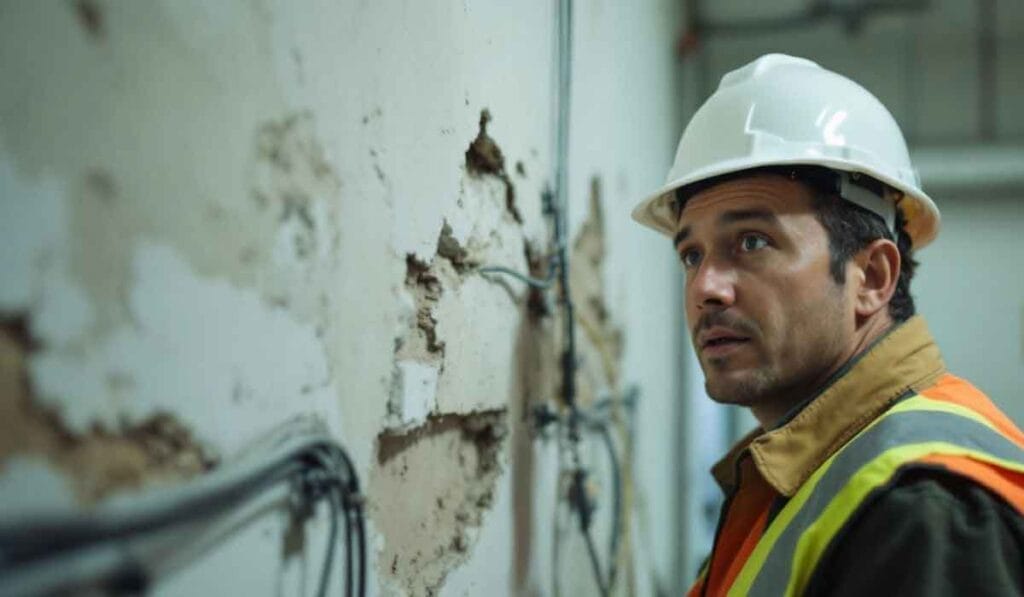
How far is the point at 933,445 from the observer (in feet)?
2.79

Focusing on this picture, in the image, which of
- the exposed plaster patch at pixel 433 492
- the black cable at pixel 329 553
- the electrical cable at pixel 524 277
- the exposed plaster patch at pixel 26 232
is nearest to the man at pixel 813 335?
the electrical cable at pixel 524 277

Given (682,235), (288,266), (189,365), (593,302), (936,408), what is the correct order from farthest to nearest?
1. (593,302)
2. (682,235)
3. (936,408)
4. (288,266)
5. (189,365)

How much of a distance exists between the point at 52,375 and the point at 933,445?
2.71 feet

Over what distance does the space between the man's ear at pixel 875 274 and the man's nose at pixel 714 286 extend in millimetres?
190

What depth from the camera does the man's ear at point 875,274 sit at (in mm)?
1185

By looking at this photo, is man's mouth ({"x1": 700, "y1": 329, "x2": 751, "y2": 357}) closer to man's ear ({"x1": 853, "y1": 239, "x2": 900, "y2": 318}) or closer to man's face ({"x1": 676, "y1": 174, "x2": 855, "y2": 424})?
man's face ({"x1": 676, "y1": 174, "x2": 855, "y2": 424})

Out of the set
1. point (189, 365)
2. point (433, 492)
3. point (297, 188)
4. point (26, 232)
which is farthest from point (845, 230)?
point (26, 232)

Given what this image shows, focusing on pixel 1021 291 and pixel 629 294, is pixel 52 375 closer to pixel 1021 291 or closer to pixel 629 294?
pixel 629 294

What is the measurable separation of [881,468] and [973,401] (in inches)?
11.4

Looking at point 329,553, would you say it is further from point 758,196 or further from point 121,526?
point 758,196

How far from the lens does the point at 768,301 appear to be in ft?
3.76

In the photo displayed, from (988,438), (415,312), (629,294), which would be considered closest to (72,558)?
(415,312)

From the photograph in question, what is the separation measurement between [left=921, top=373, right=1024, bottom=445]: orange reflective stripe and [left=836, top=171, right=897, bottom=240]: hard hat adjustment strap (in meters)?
0.29

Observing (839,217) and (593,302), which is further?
(593,302)
